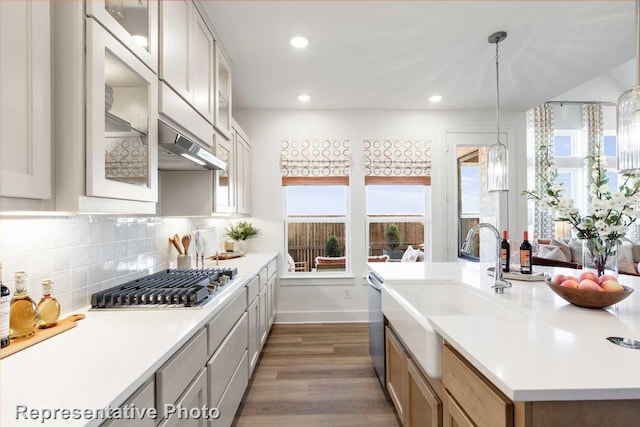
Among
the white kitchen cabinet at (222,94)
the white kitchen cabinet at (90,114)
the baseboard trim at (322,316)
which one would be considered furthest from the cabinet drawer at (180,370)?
the baseboard trim at (322,316)

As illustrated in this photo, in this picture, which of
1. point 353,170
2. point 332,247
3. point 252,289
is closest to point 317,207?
point 332,247

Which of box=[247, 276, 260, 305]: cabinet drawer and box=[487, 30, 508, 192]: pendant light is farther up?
box=[487, 30, 508, 192]: pendant light

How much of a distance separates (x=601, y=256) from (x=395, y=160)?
2727mm

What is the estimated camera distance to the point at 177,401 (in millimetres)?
1157

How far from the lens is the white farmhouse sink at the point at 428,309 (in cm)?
128

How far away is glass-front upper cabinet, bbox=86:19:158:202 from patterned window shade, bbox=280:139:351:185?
2641mm

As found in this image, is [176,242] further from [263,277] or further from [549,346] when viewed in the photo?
[549,346]

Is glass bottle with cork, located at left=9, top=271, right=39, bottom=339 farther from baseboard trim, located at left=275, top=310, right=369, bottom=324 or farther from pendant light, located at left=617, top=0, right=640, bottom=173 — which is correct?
baseboard trim, located at left=275, top=310, right=369, bottom=324

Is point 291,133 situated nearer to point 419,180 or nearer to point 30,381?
point 419,180

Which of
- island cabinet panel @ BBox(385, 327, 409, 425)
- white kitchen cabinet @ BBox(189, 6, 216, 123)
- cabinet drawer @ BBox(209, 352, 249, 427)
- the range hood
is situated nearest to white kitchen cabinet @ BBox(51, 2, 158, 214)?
the range hood

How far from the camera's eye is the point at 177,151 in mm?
1693

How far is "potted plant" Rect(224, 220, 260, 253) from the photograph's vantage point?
3.79 meters

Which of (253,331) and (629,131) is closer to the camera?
(629,131)

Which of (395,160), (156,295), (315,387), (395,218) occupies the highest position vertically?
(395,160)
